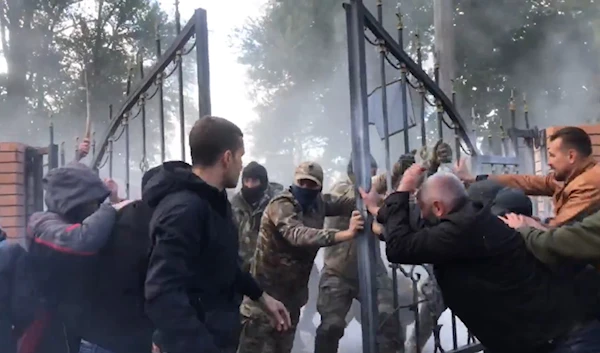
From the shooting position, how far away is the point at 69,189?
292 centimetres

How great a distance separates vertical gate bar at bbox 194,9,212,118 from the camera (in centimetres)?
383

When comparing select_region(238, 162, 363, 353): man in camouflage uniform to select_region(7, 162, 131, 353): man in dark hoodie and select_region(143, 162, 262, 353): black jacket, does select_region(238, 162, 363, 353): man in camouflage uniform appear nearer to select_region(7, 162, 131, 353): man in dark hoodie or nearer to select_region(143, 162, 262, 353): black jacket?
select_region(7, 162, 131, 353): man in dark hoodie

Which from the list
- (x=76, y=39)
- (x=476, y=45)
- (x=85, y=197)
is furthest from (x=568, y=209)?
(x=76, y=39)

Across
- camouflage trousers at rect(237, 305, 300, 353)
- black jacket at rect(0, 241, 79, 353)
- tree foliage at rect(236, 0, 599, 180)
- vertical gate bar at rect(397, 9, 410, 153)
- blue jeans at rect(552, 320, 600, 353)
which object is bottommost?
camouflage trousers at rect(237, 305, 300, 353)

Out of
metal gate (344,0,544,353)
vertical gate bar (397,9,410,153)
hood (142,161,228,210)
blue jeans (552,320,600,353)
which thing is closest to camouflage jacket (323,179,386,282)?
metal gate (344,0,544,353)

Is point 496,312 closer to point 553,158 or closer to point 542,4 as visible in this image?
point 553,158

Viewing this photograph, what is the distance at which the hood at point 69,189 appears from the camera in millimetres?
2902

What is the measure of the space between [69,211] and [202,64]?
1.30 m

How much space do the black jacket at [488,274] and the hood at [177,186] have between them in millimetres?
838

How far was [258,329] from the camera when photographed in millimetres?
4348

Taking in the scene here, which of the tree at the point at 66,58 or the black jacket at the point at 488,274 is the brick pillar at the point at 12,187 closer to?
the black jacket at the point at 488,274

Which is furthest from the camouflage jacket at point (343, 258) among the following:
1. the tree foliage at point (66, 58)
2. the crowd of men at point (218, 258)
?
the tree foliage at point (66, 58)

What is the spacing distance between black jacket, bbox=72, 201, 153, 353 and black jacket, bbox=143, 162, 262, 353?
1.09 ft

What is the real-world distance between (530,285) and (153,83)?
255 cm
